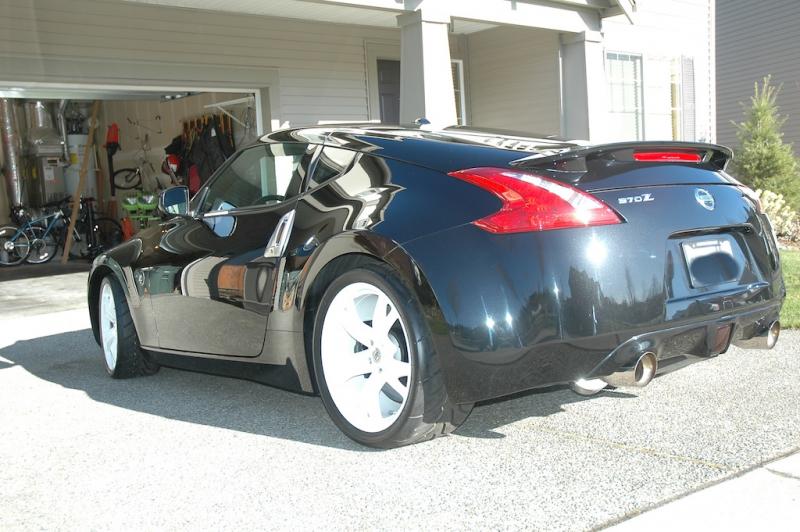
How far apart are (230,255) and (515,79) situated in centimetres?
953

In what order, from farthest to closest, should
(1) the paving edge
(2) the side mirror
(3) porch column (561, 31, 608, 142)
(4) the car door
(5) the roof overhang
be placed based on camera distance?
(3) porch column (561, 31, 608, 142)
(5) the roof overhang
(2) the side mirror
(4) the car door
(1) the paving edge

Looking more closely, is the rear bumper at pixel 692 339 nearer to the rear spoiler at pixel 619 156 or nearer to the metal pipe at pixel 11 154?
the rear spoiler at pixel 619 156

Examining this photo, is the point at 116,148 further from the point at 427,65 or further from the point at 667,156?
the point at 667,156

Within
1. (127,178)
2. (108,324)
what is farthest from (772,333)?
(127,178)

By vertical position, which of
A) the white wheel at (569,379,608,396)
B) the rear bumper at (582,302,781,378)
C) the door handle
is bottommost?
the white wheel at (569,379,608,396)

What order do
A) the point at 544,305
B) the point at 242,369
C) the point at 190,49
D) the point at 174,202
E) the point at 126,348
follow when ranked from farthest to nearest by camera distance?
1. the point at 190,49
2. the point at 126,348
3. the point at 174,202
4. the point at 242,369
5. the point at 544,305

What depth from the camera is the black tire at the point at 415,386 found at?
10.00 ft

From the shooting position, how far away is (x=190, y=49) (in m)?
10.6

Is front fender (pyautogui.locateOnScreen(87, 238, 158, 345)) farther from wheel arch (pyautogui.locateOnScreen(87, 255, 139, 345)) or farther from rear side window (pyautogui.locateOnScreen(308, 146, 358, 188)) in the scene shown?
rear side window (pyautogui.locateOnScreen(308, 146, 358, 188))

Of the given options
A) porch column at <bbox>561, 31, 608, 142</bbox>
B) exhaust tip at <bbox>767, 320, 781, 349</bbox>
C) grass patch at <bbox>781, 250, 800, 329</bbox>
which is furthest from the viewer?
porch column at <bbox>561, 31, 608, 142</bbox>

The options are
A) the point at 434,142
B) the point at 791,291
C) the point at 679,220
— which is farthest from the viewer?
the point at 791,291

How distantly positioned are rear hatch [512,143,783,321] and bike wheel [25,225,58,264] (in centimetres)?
1298

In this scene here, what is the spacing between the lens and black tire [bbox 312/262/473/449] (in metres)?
3.05

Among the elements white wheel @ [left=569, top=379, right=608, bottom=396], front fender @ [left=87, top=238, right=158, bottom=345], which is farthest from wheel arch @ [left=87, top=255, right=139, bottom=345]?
white wheel @ [left=569, top=379, right=608, bottom=396]
